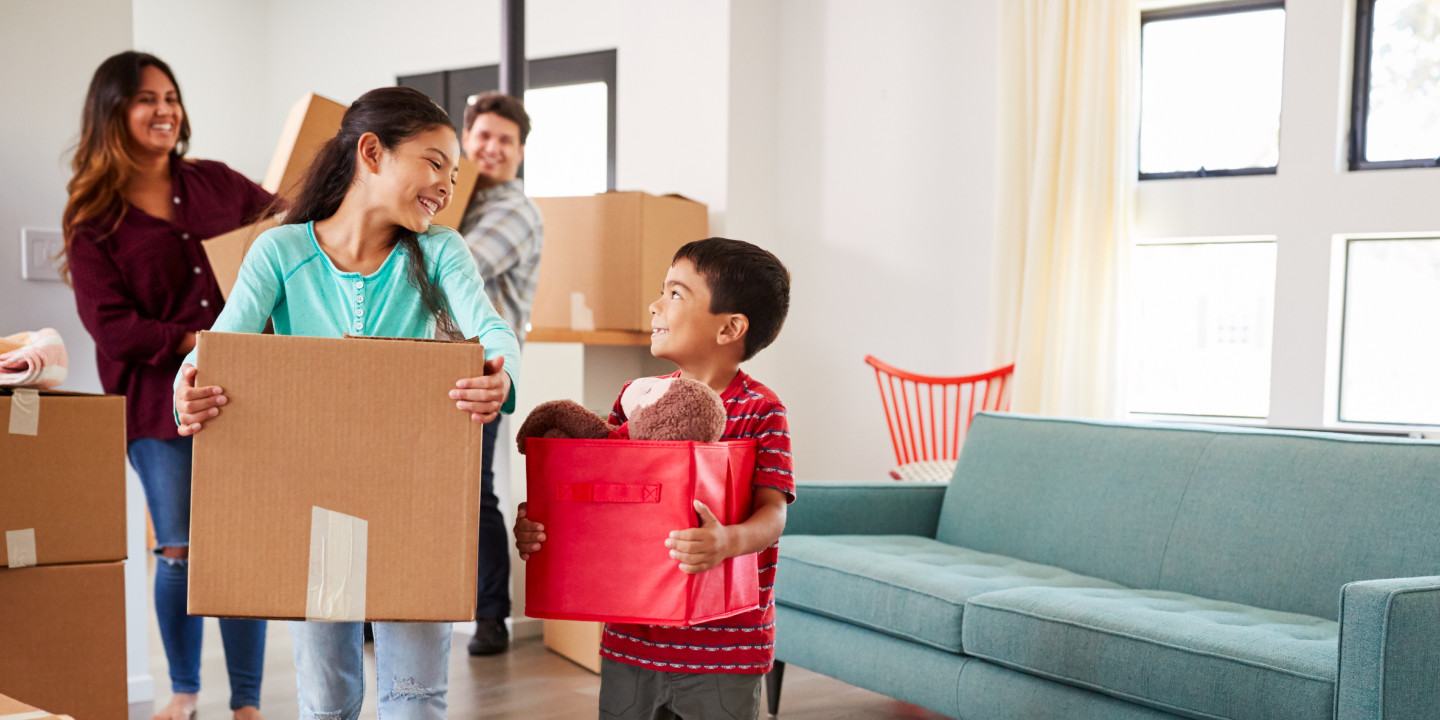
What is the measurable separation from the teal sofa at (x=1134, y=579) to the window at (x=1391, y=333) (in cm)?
134

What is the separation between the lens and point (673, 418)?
46.0 inches

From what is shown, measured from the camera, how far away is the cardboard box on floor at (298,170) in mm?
2316

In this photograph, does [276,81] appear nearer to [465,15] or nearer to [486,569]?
[465,15]

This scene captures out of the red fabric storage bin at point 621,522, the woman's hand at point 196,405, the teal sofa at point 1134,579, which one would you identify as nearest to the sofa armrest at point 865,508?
the teal sofa at point 1134,579

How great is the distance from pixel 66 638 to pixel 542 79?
3322mm

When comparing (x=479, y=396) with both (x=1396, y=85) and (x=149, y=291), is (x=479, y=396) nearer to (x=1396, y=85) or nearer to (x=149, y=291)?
(x=149, y=291)

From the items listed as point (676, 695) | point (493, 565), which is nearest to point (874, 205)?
point (493, 565)

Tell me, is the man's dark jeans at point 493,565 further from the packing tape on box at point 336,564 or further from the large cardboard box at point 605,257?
the packing tape on box at point 336,564

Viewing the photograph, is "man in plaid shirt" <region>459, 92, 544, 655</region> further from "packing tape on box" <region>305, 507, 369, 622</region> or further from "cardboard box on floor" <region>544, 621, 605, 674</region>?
"packing tape on box" <region>305, 507, 369, 622</region>

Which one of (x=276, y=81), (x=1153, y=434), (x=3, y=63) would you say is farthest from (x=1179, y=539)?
(x=276, y=81)

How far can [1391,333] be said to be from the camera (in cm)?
340

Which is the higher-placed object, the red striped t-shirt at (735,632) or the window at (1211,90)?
the window at (1211,90)

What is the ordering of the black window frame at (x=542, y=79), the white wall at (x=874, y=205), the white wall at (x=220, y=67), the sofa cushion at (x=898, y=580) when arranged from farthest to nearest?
the white wall at (x=220, y=67) → the black window frame at (x=542, y=79) → the white wall at (x=874, y=205) → the sofa cushion at (x=898, y=580)

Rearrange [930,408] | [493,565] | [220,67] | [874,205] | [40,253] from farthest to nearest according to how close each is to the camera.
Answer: [220,67] → [874,205] → [930,408] → [493,565] → [40,253]
